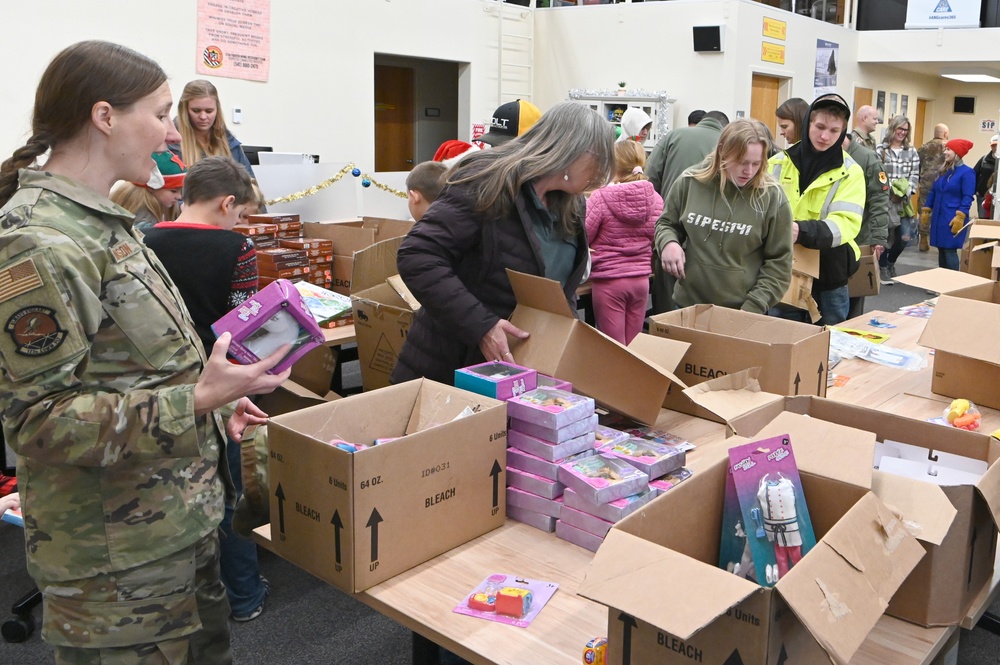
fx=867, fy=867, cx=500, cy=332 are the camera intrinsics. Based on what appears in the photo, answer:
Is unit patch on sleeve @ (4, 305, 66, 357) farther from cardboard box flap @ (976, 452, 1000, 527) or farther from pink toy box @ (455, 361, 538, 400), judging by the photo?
cardboard box flap @ (976, 452, 1000, 527)

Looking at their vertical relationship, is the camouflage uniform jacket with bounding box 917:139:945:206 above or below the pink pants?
above

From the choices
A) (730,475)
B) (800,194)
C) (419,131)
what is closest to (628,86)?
(419,131)

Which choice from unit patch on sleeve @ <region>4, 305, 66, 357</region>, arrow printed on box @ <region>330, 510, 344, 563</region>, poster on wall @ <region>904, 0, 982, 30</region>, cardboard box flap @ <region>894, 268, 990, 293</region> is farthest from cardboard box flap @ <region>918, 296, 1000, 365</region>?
poster on wall @ <region>904, 0, 982, 30</region>

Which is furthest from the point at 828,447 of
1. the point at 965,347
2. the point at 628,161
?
the point at 628,161

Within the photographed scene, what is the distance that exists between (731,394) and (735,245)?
3.78 feet

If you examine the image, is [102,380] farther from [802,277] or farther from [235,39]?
[235,39]

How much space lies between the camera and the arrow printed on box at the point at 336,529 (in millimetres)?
1378

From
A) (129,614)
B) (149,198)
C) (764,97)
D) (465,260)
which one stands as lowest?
(129,614)

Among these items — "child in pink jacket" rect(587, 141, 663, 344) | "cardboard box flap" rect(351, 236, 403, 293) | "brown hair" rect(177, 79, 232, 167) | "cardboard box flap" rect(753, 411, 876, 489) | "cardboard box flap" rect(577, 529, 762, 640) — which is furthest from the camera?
"child in pink jacket" rect(587, 141, 663, 344)

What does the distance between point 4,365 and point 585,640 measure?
2.95 ft

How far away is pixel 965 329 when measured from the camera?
89.2 inches

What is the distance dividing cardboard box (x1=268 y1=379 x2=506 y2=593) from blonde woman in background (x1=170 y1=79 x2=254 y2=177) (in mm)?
2535

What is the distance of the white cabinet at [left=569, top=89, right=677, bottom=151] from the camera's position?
9.53 metres

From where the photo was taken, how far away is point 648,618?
963 mm
